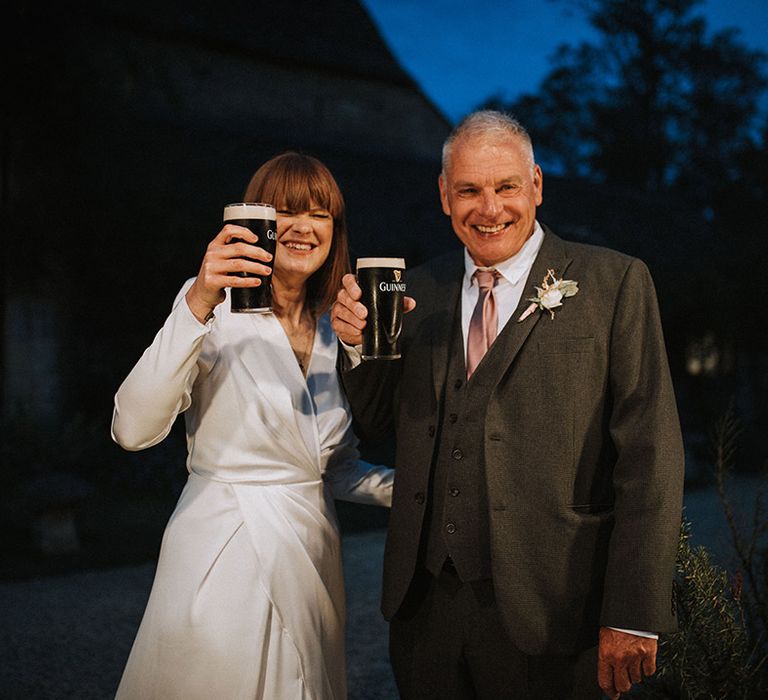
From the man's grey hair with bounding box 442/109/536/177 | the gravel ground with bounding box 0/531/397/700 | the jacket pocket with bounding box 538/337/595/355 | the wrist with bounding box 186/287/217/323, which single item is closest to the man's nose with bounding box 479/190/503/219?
the man's grey hair with bounding box 442/109/536/177

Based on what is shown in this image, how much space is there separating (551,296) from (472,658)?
1188mm

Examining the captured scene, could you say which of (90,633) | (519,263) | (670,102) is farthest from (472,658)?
(670,102)

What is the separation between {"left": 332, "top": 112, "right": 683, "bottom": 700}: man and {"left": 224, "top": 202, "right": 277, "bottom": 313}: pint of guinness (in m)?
0.29

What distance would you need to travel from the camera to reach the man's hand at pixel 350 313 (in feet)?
8.64

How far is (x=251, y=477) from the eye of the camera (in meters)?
2.90

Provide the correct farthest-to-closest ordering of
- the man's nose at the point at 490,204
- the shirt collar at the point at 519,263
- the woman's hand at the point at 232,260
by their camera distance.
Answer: the shirt collar at the point at 519,263 < the man's nose at the point at 490,204 < the woman's hand at the point at 232,260

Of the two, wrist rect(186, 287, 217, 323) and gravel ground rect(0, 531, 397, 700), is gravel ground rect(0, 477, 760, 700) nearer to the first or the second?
gravel ground rect(0, 531, 397, 700)

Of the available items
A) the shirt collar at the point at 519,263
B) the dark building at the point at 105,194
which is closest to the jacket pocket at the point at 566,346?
the shirt collar at the point at 519,263

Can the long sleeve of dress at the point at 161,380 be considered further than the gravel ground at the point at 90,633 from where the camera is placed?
No

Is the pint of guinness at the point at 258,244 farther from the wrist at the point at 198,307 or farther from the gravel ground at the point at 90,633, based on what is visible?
the gravel ground at the point at 90,633

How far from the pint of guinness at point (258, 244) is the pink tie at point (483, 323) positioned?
753mm

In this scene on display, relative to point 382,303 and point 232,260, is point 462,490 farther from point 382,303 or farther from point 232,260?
point 232,260

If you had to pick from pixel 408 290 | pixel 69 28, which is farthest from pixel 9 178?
pixel 408 290

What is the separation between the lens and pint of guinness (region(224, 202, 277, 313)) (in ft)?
8.06
